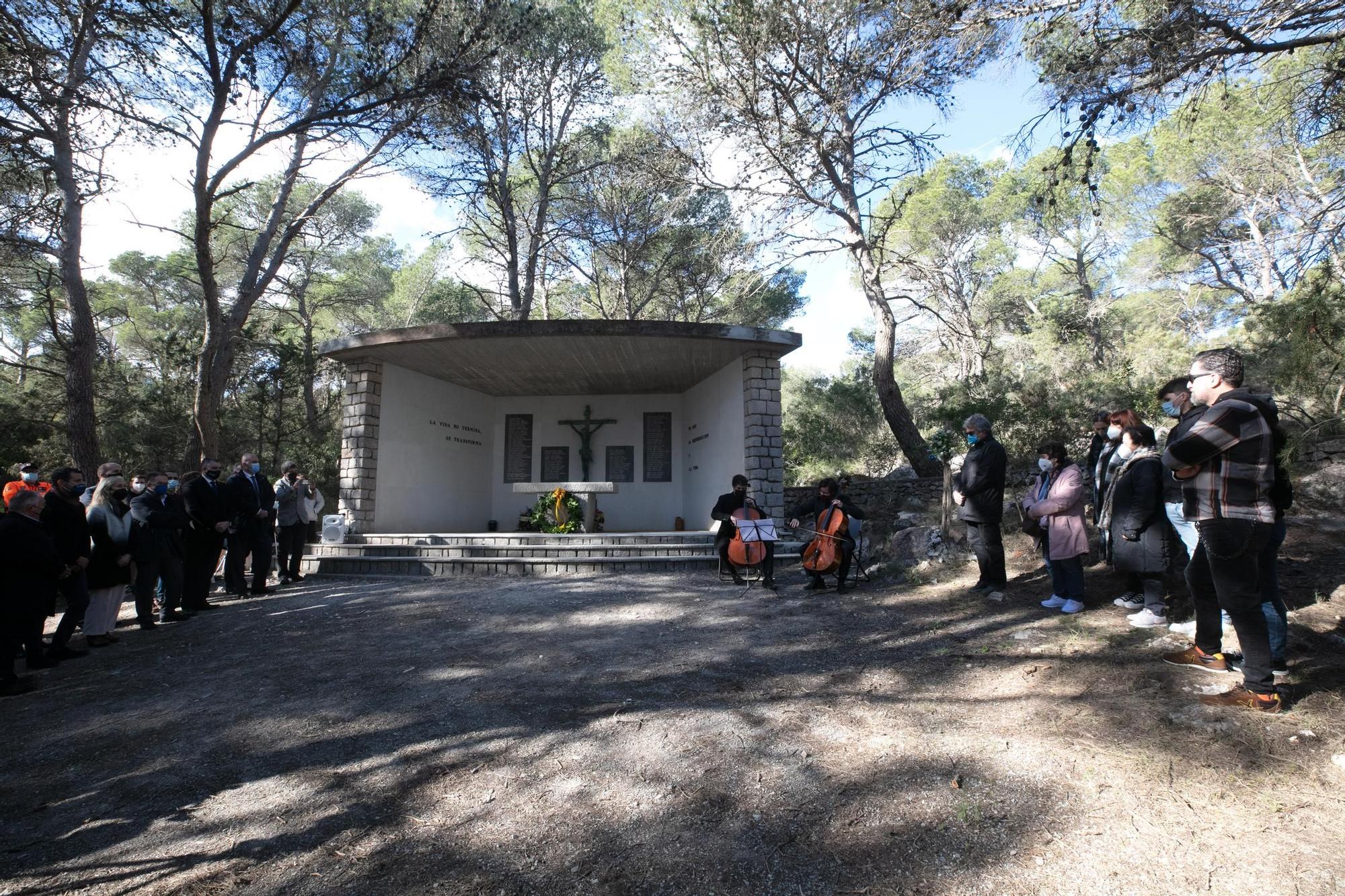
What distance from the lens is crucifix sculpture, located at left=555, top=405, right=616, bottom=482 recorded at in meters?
11.9

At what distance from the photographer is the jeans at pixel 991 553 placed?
17.5 ft

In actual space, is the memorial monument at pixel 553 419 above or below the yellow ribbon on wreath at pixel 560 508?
above

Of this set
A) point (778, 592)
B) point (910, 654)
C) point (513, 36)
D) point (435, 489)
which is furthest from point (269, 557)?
point (513, 36)

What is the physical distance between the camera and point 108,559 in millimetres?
4840

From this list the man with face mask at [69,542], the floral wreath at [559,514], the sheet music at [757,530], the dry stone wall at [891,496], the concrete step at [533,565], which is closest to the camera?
the man with face mask at [69,542]

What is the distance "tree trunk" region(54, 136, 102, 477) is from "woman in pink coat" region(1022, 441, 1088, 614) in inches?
421

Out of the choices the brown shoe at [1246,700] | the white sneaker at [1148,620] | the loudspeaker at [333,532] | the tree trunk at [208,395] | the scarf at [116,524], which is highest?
the tree trunk at [208,395]

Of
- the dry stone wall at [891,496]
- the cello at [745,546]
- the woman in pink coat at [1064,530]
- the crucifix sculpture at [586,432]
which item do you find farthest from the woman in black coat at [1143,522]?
the crucifix sculpture at [586,432]

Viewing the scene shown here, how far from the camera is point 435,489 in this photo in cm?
1082

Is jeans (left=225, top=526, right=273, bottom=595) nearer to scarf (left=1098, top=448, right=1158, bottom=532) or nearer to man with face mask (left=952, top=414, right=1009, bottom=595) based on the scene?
man with face mask (left=952, top=414, right=1009, bottom=595)

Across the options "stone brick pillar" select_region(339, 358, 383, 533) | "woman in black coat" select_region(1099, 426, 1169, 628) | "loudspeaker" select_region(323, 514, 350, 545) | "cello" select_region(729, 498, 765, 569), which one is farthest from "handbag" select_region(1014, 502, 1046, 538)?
"stone brick pillar" select_region(339, 358, 383, 533)

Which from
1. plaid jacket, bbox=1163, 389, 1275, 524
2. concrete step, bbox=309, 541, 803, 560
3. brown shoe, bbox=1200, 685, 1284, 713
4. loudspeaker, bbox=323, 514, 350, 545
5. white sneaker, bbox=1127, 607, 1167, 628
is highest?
plaid jacket, bbox=1163, 389, 1275, 524

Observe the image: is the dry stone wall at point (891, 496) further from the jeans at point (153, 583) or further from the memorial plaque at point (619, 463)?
the jeans at point (153, 583)

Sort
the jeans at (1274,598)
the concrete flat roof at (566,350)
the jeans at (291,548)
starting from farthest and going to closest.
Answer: the concrete flat roof at (566,350) → the jeans at (291,548) → the jeans at (1274,598)
